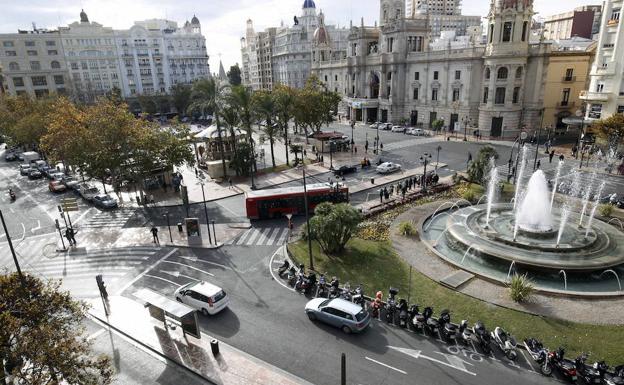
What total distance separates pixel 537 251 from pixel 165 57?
13035 centimetres

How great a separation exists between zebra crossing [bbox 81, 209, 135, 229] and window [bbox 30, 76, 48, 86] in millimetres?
96661

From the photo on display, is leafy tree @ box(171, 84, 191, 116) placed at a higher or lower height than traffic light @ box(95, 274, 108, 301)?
higher

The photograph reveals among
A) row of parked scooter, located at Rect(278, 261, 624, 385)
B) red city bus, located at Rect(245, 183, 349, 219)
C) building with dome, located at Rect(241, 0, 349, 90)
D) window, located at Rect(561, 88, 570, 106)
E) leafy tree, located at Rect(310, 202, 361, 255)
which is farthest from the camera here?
building with dome, located at Rect(241, 0, 349, 90)

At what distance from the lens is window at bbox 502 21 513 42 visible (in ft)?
208

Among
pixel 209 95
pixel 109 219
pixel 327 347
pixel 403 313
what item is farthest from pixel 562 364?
pixel 209 95

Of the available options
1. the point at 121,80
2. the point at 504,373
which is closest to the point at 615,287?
the point at 504,373

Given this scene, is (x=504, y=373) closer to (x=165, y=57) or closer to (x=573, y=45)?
(x=573, y=45)

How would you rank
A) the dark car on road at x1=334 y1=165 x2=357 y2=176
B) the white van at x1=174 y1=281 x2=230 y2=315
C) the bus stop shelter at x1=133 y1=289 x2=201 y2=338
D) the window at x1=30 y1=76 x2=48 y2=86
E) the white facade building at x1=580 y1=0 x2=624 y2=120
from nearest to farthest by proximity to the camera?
the bus stop shelter at x1=133 y1=289 x2=201 y2=338 < the white van at x1=174 y1=281 x2=230 y2=315 < the dark car on road at x1=334 y1=165 x2=357 y2=176 < the white facade building at x1=580 y1=0 x2=624 y2=120 < the window at x1=30 y1=76 x2=48 y2=86

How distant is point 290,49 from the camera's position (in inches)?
5344

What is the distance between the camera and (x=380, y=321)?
829 inches

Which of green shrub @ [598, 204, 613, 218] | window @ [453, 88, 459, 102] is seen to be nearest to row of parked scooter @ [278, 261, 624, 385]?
green shrub @ [598, 204, 613, 218]

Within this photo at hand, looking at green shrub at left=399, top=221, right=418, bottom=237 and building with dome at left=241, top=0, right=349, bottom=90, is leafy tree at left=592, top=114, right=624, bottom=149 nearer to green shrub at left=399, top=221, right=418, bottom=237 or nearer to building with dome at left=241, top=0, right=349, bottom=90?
green shrub at left=399, top=221, right=418, bottom=237

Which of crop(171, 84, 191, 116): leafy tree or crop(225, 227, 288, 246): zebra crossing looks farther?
crop(171, 84, 191, 116): leafy tree

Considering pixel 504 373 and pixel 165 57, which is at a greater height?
pixel 165 57
